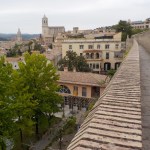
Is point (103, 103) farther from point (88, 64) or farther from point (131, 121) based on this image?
point (88, 64)

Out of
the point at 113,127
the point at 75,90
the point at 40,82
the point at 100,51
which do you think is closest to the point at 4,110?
the point at 40,82

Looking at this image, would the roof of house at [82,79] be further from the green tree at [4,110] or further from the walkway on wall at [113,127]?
the walkway on wall at [113,127]

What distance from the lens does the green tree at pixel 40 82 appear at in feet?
74.0

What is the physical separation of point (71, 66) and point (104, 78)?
16178mm

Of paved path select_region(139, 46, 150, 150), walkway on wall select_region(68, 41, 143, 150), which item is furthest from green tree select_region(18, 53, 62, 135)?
walkway on wall select_region(68, 41, 143, 150)

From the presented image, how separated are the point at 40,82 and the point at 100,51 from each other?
37.6 metres

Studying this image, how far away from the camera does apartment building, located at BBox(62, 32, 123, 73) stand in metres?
58.7

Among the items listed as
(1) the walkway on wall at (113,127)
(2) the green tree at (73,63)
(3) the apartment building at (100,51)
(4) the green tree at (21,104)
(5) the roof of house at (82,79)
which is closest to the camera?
(1) the walkway on wall at (113,127)

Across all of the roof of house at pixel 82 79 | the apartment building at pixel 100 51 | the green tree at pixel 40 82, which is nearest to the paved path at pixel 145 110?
the green tree at pixel 40 82

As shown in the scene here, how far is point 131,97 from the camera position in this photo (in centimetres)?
596

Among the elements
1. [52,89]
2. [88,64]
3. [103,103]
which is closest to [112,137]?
[103,103]

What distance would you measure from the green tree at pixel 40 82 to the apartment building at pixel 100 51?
34.7 meters

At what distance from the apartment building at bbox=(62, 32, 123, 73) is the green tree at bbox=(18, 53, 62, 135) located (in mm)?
34708

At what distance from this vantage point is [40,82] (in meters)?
23.1
